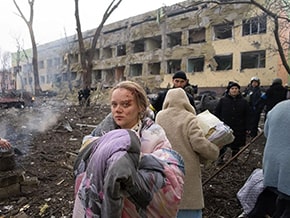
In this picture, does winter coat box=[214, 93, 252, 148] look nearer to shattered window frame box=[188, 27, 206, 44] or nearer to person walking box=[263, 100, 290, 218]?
person walking box=[263, 100, 290, 218]

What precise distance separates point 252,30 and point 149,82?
11721 mm

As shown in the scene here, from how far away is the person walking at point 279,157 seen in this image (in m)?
2.33

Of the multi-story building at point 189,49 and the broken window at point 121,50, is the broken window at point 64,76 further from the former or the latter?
the broken window at point 121,50

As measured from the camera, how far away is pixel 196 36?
92.2ft

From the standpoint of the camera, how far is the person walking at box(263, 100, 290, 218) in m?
2.33

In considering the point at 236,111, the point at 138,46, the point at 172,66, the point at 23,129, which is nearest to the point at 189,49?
the point at 172,66

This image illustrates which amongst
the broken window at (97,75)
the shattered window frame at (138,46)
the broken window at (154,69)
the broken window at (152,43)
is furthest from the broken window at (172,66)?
the broken window at (97,75)

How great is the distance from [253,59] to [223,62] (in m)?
2.72

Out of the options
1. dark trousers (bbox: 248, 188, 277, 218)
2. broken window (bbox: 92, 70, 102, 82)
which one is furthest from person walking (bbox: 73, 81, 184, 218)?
broken window (bbox: 92, 70, 102, 82)

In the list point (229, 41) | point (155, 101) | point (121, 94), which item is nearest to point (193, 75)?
point (229, 41)

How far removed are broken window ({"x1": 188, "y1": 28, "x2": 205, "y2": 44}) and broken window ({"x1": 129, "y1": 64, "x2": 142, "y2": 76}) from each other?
7495 mm

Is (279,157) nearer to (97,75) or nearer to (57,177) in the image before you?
(57,177)

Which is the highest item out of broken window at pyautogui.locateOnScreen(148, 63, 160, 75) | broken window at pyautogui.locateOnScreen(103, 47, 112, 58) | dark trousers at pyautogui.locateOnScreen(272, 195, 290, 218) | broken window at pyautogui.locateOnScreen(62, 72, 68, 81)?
broken window at pyautogui.locateOnScreen(103, 47, 112, 58)

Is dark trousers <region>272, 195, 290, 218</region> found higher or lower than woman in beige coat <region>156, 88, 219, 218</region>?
lower
